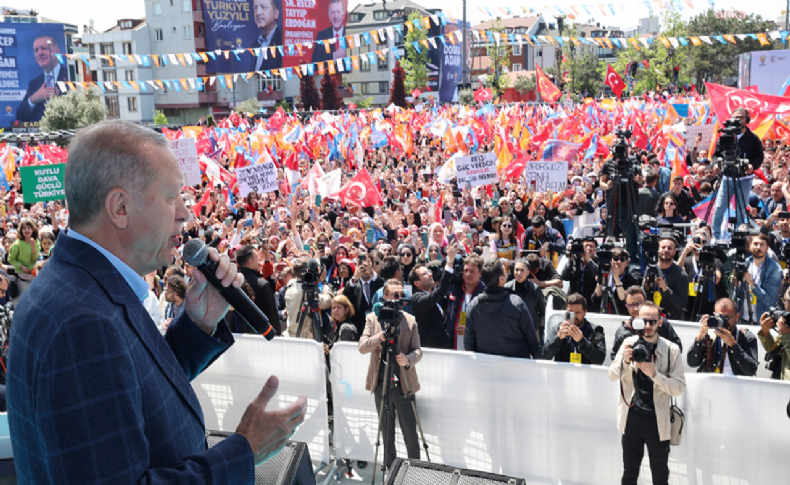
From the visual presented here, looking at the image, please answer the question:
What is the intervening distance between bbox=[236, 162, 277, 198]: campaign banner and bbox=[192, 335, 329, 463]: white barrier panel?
649 cm

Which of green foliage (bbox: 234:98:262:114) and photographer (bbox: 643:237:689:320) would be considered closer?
photographer (bbox: 643:237:689:320)

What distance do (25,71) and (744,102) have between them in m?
55.3

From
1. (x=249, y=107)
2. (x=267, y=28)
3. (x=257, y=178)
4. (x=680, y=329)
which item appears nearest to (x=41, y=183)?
(x=257, y=178)

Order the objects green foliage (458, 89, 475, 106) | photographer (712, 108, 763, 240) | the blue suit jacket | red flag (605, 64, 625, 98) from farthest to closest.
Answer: green foliage (458, 89, 475, 106)
red flag (605, 64, 625, 98)
photographer (712, 108, 763, 240)
the blue suit jacket

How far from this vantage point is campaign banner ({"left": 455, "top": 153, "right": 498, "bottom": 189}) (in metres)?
11.9

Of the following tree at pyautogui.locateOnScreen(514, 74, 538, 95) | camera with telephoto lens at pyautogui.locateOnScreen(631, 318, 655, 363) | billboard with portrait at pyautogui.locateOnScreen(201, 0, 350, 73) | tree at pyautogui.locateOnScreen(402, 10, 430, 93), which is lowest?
camera with telephoto lens at pyautogui.locateOnScreen(631, 318, 655, 363)

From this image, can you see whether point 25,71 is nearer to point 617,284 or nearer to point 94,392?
point 617,284

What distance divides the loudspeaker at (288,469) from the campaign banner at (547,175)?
28.5ft

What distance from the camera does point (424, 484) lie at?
355 centimetres

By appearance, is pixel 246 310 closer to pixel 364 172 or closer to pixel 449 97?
pixel 364 172

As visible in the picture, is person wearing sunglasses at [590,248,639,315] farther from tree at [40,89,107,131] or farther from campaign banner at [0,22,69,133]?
campaign banner at [0,22,69,133]

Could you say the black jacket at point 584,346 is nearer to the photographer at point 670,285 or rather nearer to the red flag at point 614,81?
the photographer at point 670,285


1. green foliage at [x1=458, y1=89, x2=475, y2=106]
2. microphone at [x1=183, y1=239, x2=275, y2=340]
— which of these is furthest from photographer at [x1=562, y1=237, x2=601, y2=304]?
green foliage at [x1=458, y1=89, x2=475, y2=106]

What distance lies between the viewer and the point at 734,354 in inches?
191
